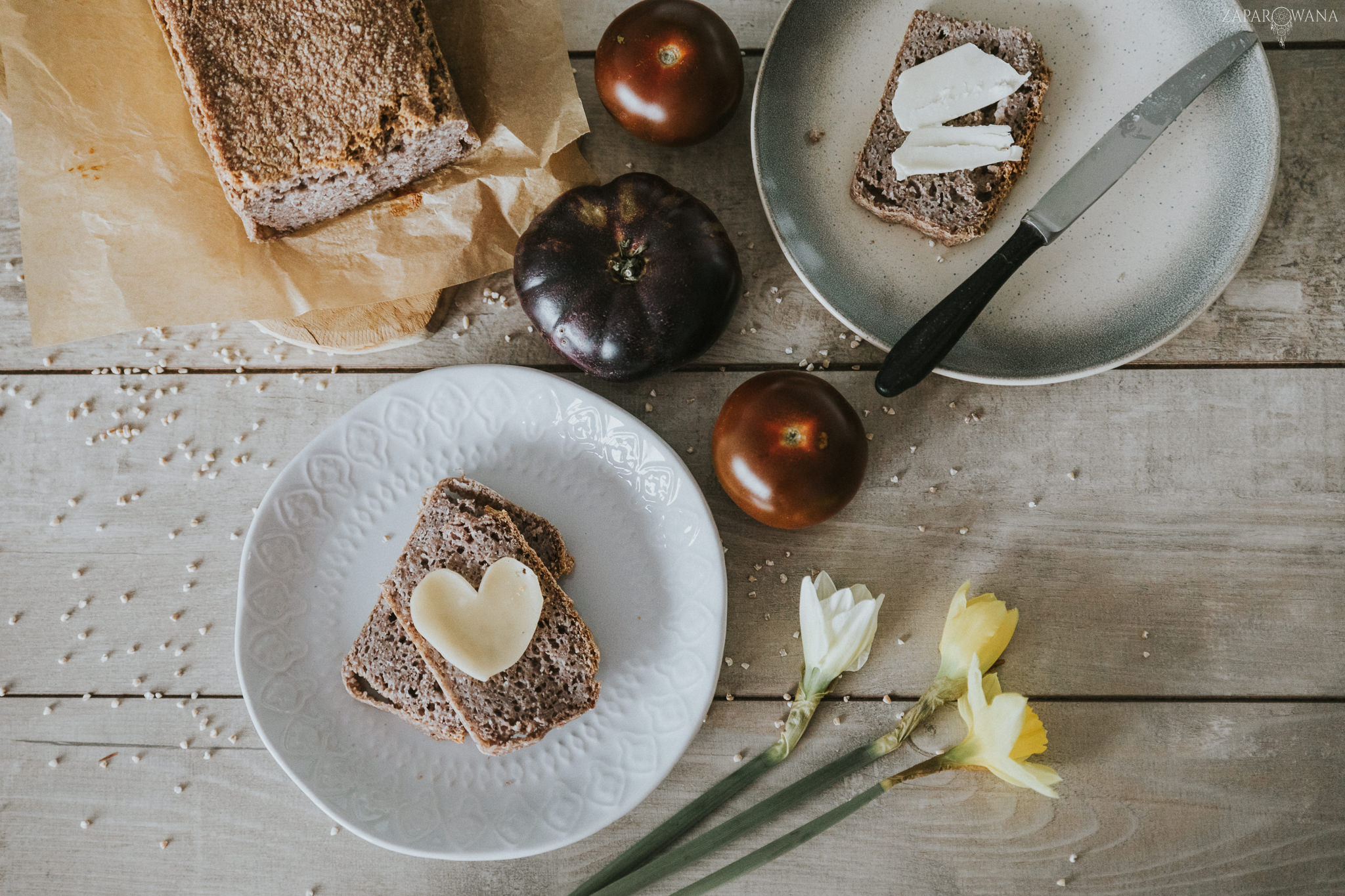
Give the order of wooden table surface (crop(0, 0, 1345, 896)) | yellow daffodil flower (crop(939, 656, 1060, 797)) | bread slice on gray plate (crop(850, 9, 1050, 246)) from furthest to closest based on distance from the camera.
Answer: wooden table surface (crop(0, 0, 1345, 896))
bread slice on gray plate (crop(850, 9, 1050, 246))
yellow daffodil flower (crop(939, 656, 1060, 797))

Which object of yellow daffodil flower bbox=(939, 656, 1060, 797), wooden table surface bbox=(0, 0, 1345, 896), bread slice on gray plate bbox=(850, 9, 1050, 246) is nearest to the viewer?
yellow daffodil flower bbox=(939, 656, 1060, 797)

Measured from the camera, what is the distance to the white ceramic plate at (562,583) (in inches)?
51.1

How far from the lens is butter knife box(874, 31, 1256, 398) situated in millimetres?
1212

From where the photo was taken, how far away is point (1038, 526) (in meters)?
1.41

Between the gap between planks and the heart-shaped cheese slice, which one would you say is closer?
Answer: the heart-shaped cheese slice

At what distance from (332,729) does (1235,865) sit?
60.7 inches

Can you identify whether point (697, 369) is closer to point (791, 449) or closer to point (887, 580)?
point (791, 449)

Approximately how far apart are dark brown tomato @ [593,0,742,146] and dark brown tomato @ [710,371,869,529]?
1.46 ft

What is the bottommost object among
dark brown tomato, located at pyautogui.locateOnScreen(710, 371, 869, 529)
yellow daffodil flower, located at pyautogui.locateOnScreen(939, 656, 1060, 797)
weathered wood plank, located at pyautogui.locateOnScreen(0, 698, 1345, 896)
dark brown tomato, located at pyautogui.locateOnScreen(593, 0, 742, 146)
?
weathered wood plank, located at pyautogui.locateOnScreen(0, 698, 1345, 896)

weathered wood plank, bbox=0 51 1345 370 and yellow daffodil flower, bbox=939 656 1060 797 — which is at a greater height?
weathered wood plank, bbox=0 51 1345 370

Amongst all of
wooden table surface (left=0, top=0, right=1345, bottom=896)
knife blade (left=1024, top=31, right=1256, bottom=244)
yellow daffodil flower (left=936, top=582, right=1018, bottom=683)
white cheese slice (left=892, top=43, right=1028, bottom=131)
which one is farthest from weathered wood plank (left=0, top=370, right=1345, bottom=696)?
white cheese slice (left=892, top=43, right=1028, bottom=131)

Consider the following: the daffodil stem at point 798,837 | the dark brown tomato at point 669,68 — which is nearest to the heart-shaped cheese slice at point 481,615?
the daffodil stem at point 798,837

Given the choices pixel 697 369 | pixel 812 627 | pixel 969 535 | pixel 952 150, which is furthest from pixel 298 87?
pixel 969 535

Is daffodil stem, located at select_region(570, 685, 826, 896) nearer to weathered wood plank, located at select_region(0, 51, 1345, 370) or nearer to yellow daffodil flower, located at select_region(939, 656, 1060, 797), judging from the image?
yellow daffodil flower, located at select_region(939, 656, 1060, 797)
